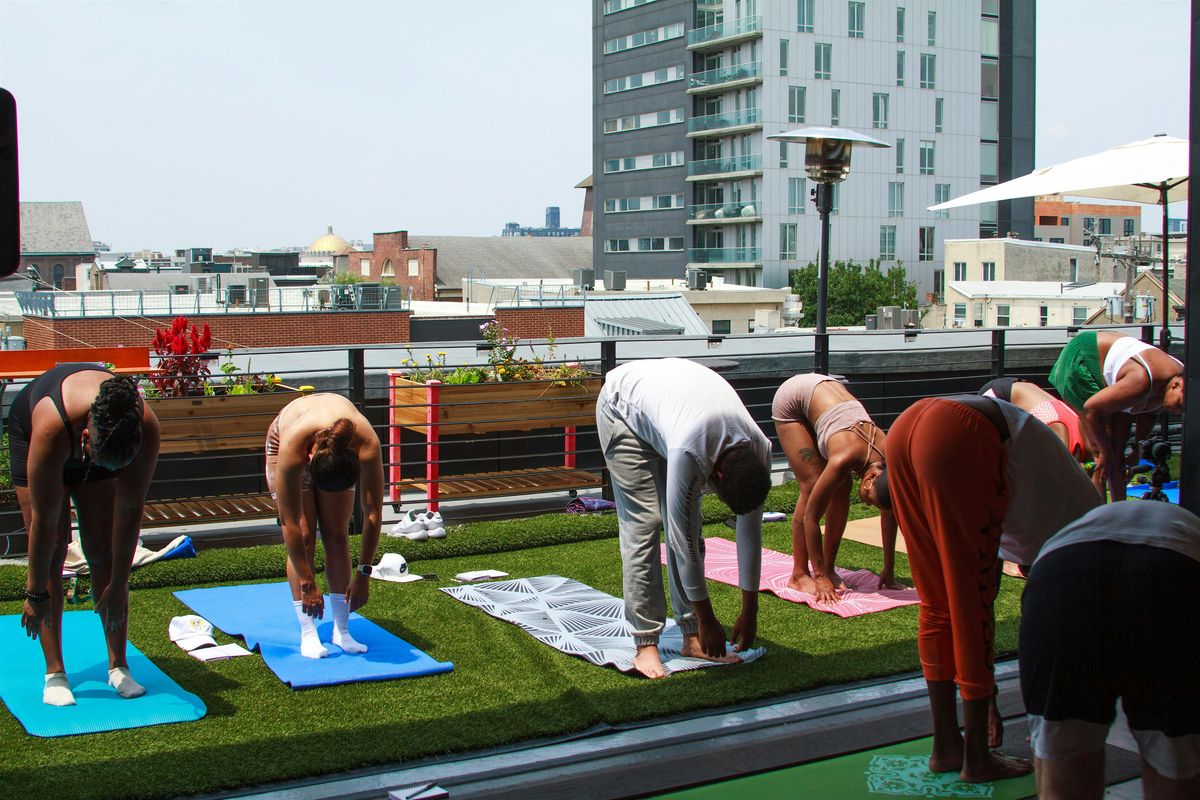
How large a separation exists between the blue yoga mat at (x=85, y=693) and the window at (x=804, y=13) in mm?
57372

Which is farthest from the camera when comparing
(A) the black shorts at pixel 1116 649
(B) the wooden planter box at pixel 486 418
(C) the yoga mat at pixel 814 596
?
(B) the wooden planter box at pixel 486 418

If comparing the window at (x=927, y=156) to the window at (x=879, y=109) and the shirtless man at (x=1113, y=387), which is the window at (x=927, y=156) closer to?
the window at (x=879, y=109)

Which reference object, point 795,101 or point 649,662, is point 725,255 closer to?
point 795,101

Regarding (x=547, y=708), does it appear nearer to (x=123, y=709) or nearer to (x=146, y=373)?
(x=123, y=709)

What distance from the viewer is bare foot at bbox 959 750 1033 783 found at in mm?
3916

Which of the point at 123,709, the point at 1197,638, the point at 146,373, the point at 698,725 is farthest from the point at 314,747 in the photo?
the point at 146,373

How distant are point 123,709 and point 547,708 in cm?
168

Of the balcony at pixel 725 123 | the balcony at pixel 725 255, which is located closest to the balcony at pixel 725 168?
the balcony at pixel 725 123

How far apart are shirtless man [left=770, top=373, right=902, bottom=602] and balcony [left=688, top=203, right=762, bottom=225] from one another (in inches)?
2155

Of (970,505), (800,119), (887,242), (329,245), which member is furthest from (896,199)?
(329,245)

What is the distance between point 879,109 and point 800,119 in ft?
13.2

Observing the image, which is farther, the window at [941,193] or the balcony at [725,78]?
the window at [941,193]

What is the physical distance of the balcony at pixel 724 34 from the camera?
5816 centimetres

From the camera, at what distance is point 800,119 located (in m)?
59.5
